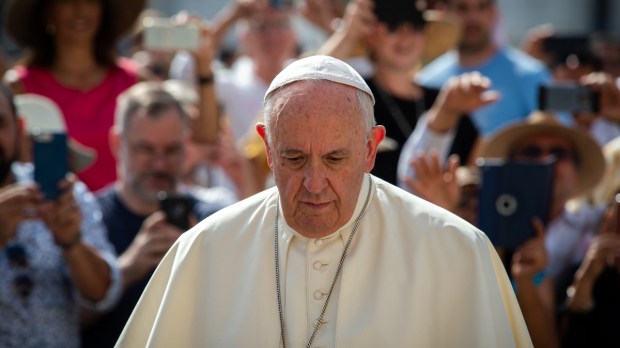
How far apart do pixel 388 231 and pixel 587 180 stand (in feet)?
8.72

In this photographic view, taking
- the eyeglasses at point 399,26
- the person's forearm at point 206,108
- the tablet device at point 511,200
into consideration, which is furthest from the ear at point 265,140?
the person's forearm at point 206,108

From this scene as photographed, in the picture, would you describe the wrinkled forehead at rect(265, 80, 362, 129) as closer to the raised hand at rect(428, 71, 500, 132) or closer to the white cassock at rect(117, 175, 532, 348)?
the white cassock at rect(117, 175, 532, 348)

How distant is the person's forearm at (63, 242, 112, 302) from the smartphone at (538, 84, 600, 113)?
2.46 metres

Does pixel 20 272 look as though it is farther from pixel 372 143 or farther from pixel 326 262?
pixel 372 143

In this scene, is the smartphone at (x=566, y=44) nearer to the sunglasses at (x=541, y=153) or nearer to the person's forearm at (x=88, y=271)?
the sunglasses at (x=541, y=153)

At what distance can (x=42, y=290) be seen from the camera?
5.55 meters

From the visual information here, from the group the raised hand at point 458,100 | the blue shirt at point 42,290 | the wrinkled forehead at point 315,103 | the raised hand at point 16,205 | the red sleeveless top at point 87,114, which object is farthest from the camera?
the red sleeveless top at point 87,114

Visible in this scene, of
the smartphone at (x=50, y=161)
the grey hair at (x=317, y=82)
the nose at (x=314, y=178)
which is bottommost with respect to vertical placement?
the smartphone at (x=50, y=161)

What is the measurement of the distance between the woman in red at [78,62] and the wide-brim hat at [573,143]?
7.31 ft

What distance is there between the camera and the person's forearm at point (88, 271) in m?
5.53

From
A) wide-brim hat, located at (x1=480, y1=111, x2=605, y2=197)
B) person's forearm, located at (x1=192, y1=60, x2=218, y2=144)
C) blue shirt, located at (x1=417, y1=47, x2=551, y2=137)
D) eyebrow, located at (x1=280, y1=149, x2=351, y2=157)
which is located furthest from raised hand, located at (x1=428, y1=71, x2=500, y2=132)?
eyebrow, located at (x1=280, y1=149, x2=351, y2=157)

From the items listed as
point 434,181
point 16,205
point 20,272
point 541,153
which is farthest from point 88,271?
point 541,153

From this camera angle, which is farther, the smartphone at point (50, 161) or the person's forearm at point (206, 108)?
the person's forearm at point (206, 108)

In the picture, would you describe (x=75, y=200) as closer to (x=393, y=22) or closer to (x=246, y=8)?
(x=393, y=22)
